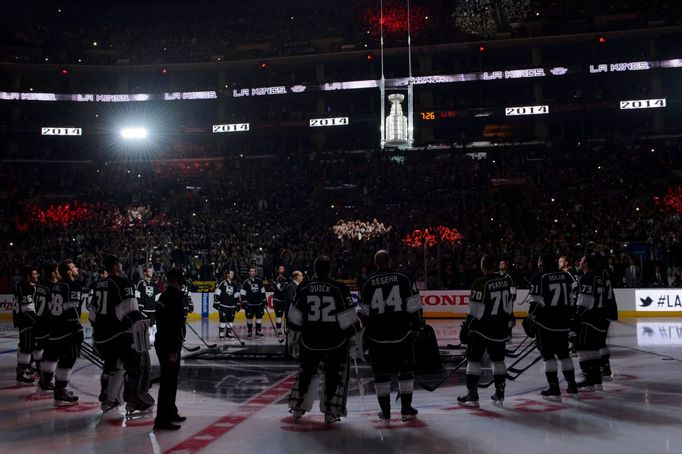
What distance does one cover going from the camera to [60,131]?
45.8 m

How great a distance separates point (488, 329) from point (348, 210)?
2522cm

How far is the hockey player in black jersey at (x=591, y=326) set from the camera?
9.79 metres

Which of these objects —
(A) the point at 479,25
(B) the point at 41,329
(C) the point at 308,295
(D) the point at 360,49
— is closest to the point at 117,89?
(D) the point at 360,49

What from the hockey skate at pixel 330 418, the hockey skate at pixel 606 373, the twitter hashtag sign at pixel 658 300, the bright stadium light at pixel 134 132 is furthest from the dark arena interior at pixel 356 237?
the bright stadium light at pixel 134 132

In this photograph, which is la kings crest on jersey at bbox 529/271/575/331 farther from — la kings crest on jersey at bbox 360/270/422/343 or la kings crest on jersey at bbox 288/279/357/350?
la kings crest on jersey at bbox 288/279/357/350

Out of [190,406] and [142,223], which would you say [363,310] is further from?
[142,223]

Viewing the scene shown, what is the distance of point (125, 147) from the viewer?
46.8 meters

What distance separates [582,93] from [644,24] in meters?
5.80

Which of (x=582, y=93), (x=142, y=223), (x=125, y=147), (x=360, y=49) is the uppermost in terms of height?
(x=360, y=49)

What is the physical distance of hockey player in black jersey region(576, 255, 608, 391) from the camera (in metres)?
9.79

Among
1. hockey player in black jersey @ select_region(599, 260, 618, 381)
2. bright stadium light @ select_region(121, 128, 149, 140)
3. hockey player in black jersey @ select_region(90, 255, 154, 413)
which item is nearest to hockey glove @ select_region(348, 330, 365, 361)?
hockey player in black jersey @ select_region(90, 255, 154, 413)

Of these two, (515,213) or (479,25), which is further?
(515,213)

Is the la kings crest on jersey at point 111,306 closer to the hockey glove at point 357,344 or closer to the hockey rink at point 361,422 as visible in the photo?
the hockey rink at point 361,422

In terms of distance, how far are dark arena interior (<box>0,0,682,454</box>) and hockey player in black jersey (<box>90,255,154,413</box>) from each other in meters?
0.03
